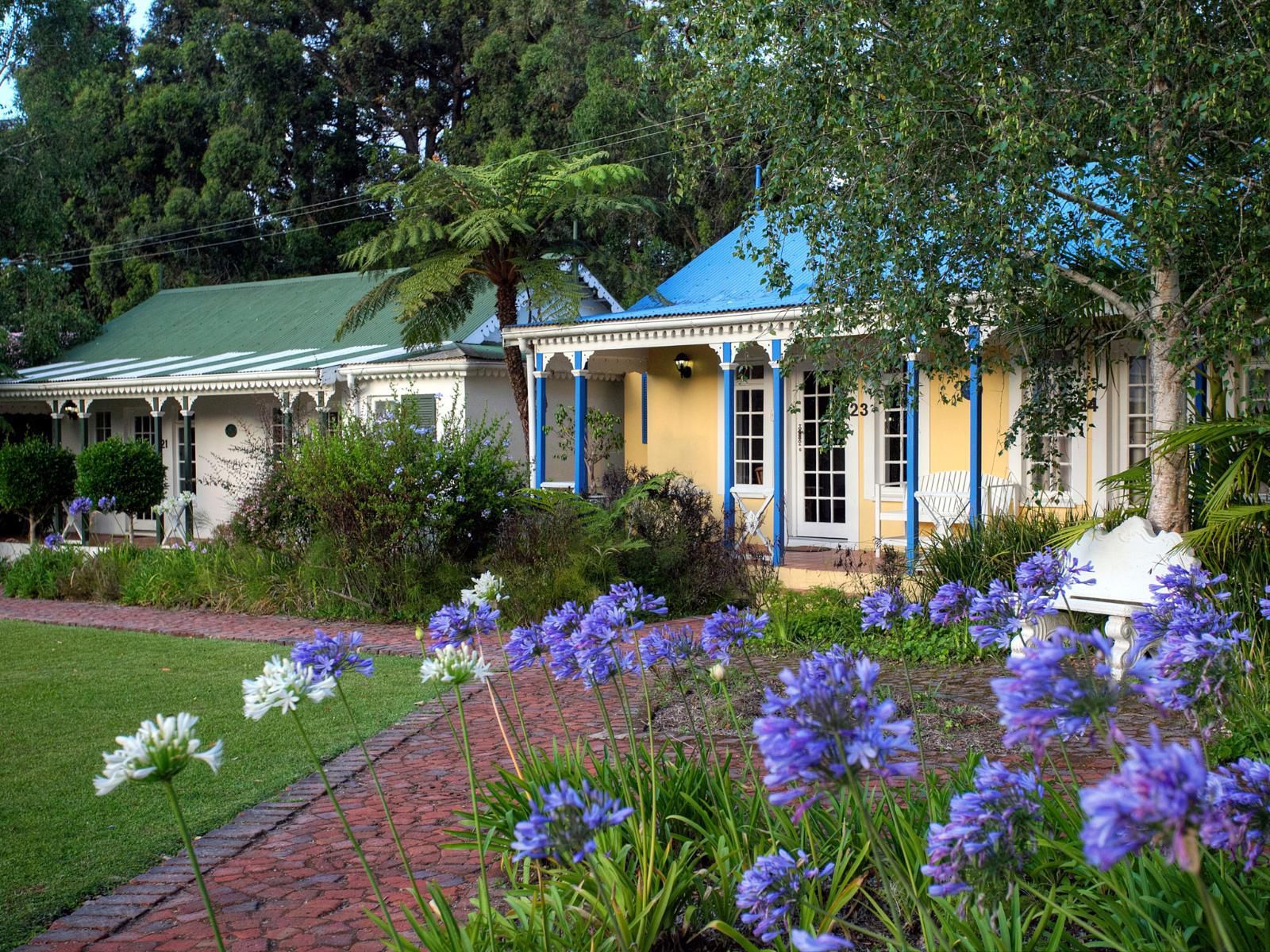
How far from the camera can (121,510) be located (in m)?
16.7

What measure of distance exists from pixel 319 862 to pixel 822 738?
3256 mm

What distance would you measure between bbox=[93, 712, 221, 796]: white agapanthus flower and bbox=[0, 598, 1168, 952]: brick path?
1243 millimetres

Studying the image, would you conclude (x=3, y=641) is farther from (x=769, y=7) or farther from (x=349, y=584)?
(x=769, y=7)

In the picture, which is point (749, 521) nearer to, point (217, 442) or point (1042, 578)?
point (1042, 578)

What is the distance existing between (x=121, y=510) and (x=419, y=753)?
12014mm

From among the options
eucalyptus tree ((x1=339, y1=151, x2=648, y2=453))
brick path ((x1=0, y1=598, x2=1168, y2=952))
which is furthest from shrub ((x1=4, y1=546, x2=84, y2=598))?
brick path ((x1=0, y1=598, x2=1168, y2=952))

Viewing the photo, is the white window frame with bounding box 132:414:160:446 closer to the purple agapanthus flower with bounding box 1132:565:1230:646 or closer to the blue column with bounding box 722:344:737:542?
the blue column with bounding box 722:344:737:542

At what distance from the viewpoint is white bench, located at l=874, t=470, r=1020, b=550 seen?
39.0ft

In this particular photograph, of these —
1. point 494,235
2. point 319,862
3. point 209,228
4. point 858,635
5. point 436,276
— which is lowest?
point 319,862

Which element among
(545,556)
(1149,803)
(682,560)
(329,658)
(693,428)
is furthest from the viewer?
(693,428)

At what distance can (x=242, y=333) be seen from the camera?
21.9 m

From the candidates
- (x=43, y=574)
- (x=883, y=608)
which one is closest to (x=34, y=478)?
(x=43, y=574)

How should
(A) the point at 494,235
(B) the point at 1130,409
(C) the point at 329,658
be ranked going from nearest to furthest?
(C) the point at 329,658 < (B) the point at 1130,409 < (A) the point at 494,235

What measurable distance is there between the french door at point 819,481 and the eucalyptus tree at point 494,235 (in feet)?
10.6
